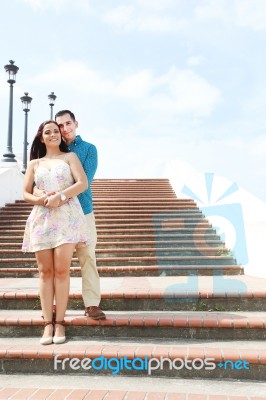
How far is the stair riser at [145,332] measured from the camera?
2.99m

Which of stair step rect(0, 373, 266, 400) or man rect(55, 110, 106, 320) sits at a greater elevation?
man rect(55, 110, 106, 320)

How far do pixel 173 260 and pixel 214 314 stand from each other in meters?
2.38

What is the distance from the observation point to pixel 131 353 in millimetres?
2672

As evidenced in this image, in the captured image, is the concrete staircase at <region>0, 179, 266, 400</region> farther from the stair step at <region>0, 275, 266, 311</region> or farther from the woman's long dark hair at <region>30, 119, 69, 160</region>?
the woman's long dark hair at <region>30, 119, 69, 160</region>

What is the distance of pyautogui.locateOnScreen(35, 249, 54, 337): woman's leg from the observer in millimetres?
2926

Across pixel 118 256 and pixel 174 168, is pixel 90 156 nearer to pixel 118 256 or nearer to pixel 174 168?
pixel 118 256

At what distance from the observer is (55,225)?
293cm

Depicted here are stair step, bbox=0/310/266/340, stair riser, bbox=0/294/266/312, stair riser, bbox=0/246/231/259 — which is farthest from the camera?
stair riser, bbox=0/246/231/259

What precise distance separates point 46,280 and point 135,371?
0.95 metres

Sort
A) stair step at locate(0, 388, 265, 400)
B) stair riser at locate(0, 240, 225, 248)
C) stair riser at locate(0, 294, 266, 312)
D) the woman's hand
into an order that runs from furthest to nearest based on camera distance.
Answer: stair riser at locate(0, 240, 225, 248), stair riser at locate(0, 294, 266, 312), the woman's hand, stair step at locate(0, 388, 265, 400)

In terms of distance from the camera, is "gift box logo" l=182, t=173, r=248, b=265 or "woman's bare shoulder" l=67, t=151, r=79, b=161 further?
"gift box logo" l=182, t=173, r=248, b=265

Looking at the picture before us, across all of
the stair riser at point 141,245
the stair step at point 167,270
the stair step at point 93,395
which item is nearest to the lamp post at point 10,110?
the stair riser at point 141,245

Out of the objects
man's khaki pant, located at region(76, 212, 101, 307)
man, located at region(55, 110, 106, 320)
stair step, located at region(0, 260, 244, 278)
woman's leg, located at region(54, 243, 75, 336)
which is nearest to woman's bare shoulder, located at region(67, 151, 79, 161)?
man, located at region(55, 110, 106, 320)

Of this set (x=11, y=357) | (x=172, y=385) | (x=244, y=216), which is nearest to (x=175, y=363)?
(x=172, y=385)
